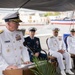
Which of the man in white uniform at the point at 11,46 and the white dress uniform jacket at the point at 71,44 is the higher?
the man in white uniform at the point at 11,46

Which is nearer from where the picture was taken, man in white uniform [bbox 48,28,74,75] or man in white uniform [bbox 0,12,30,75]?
man in white uniform [bbox 0,12,30,75]

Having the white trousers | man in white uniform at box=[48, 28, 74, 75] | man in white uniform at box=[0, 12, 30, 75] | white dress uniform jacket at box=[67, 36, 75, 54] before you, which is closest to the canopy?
man in white uniform at box=[0, 12, 30, 75]

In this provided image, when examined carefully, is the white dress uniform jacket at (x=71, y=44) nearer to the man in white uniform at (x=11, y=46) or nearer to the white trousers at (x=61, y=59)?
the white trousers at (x=61, y=59)

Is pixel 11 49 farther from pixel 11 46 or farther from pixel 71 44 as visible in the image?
pixel 71 44

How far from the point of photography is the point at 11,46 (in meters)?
3.02

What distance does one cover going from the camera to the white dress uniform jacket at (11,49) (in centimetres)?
296

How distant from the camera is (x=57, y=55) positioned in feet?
18.7

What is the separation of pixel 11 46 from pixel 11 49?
44mm

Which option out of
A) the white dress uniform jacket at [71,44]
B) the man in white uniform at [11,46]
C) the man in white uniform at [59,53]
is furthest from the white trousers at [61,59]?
the man in white uniform at [11,46]

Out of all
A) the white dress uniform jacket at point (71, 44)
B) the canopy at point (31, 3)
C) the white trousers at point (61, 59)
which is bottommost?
the white trousers at point (61, 59)

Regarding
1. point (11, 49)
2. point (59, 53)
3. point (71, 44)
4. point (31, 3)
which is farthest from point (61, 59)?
point (11, 49)

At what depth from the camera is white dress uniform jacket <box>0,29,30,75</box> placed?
296cm

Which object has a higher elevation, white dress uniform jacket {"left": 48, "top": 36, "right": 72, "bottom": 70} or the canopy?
the canopy

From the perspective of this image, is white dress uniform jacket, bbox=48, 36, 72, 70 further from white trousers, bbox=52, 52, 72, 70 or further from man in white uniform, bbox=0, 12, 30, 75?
man in white uniform, bbox=0, 12, 30, 75
